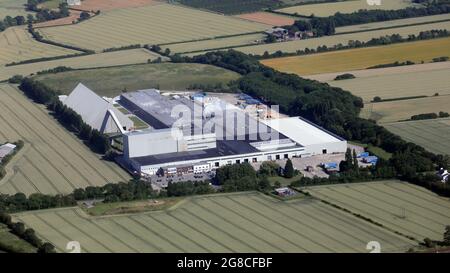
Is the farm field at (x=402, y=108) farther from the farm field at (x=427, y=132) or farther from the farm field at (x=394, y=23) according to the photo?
the farm field at (x=394, y=23)

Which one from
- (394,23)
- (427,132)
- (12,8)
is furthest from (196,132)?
(12,8)

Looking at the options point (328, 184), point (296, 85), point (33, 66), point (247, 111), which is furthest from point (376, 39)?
point (328, 184)

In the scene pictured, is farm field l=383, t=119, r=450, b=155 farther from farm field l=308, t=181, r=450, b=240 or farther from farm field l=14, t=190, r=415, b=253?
farm field l=14, t=190, r=415, b=253

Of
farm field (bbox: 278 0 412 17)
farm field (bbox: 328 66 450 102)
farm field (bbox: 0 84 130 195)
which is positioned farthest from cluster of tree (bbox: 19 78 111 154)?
farm field (bbox: 278 0 412 17)

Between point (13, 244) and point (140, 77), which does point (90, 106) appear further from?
A: point (13, 244)

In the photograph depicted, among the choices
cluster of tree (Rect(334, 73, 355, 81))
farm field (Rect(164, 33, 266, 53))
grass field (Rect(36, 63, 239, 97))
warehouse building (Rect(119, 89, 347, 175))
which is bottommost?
grass field (Rect(36, 63, 239, 97))
